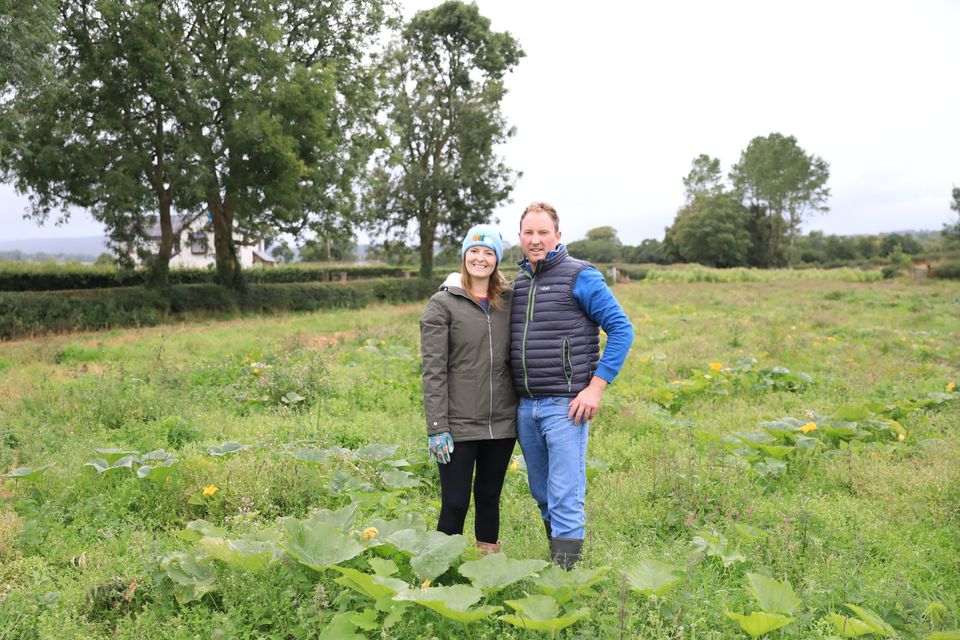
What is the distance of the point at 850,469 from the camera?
5.08 metres

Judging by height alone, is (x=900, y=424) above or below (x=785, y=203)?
below

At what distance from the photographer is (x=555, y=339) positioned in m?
3.38

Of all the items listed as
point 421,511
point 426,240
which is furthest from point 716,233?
point 421,511

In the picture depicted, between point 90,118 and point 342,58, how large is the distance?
27.7ft

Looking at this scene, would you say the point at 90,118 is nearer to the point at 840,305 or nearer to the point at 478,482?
the point at 478,482

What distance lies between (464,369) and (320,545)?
112cm

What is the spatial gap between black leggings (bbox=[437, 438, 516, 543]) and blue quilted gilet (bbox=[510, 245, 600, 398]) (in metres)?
0.39

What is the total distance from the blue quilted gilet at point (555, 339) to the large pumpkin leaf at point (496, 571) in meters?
0.91

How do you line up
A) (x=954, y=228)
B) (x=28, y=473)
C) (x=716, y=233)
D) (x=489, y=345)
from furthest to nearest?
(x=716, y=233), (x=954, y=228), (x=28, y=473), (x=489, y=345)

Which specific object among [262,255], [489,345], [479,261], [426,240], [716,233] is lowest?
[489,345]

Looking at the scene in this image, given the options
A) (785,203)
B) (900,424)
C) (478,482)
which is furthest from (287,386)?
(785,203)

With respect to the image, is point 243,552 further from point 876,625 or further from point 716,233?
point 716,233

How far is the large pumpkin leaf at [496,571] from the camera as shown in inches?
108

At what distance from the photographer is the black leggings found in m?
3.42
